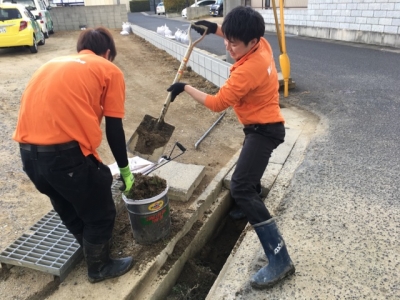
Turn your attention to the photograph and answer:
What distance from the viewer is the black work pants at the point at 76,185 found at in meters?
2.08

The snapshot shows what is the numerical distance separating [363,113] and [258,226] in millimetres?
3848

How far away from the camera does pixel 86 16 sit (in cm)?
1941

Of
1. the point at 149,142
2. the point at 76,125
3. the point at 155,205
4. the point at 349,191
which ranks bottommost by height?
the point at 349,191

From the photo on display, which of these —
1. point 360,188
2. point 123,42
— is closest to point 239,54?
point 360,188

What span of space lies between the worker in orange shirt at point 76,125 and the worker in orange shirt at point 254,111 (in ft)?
2.26

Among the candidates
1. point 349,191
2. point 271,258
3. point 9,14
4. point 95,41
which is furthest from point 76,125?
point 9,14

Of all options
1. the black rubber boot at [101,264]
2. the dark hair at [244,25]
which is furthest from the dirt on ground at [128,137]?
the dark hair at [244,25]

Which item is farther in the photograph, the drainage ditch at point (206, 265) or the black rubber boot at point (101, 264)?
the drainage ditch at point (206, 265)

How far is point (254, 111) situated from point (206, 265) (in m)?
1.57

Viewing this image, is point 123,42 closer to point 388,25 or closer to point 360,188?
point 388,25

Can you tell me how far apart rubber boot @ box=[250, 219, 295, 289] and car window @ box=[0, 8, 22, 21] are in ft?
37.3

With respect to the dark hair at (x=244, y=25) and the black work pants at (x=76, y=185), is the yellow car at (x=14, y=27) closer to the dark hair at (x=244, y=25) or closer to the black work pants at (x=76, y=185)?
the black work pants at (x=76, y=185)

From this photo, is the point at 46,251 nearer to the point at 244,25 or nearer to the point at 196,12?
the point at 244,25

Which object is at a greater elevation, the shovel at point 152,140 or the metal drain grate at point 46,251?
the shovel at point 152,140
